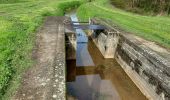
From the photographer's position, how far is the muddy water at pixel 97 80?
1391cm

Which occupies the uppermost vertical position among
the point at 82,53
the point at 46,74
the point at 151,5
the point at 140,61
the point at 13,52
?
the point at 13,52

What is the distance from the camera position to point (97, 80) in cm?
1612

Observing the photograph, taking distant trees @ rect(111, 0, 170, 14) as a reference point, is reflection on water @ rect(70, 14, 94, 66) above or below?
below

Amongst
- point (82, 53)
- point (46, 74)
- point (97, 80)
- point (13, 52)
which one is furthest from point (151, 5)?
point (46, 74)

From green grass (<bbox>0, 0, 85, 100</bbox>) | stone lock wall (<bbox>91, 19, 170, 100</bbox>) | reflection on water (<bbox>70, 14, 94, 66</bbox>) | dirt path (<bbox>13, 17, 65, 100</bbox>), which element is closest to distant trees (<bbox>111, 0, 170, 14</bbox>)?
reflection on water (<bbox>70, 14, 94, 66</bbox>)

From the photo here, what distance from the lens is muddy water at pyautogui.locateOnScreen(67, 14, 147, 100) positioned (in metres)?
13.9

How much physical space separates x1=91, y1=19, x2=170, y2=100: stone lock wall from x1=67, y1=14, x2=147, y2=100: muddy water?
0.54 meters

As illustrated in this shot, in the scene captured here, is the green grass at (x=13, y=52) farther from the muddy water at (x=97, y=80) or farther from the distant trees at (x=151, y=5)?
the distant trees at (x=151, y=5)

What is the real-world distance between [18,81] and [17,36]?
24.0 feet

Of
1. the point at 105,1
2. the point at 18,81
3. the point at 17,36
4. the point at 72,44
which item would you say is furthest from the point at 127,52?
the point at 105,1

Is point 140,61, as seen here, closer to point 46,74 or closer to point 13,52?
point 46,74

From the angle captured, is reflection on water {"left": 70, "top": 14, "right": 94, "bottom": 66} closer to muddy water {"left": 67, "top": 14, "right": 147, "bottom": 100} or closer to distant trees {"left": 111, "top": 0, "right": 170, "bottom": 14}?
muddy water {"left": 67, "top": 14, "right": 147, "bottom": 100}

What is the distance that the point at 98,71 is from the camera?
58.6ft

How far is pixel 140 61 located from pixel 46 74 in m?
7.14
